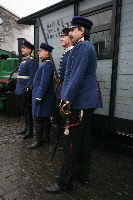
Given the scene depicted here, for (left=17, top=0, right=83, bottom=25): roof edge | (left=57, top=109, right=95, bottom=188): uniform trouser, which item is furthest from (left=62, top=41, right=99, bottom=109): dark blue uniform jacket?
(left=17, top=0, right=83, bottom=25): roof edge

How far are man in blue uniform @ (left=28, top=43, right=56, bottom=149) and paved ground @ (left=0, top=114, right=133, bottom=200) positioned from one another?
0.52 meters

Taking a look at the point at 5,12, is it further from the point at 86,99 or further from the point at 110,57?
the point at 86,99

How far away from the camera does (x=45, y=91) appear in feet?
13.1

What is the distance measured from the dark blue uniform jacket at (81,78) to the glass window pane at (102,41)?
5.56 feet

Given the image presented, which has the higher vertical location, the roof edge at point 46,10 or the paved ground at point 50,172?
the roof edge at point 46,10

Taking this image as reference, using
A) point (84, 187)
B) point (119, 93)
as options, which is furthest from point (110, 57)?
point (84, 187)

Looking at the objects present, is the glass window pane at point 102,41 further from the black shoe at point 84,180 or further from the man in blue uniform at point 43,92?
the black shoe at point 84,180

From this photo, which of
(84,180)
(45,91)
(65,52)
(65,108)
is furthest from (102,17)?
(84,180)

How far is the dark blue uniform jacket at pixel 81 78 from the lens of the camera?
2354 millimetres

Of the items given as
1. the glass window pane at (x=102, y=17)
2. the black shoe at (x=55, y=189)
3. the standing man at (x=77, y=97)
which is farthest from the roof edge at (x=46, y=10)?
the black shoe at (x=55, y=189)

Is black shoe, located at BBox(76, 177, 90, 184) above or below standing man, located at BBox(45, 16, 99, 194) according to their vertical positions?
below

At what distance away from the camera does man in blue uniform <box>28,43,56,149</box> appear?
13.1 feet

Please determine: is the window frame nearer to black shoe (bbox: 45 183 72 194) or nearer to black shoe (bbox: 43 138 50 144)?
black shoe (bbox: 43 138 50 144)

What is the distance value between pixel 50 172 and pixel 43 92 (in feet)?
5.02
